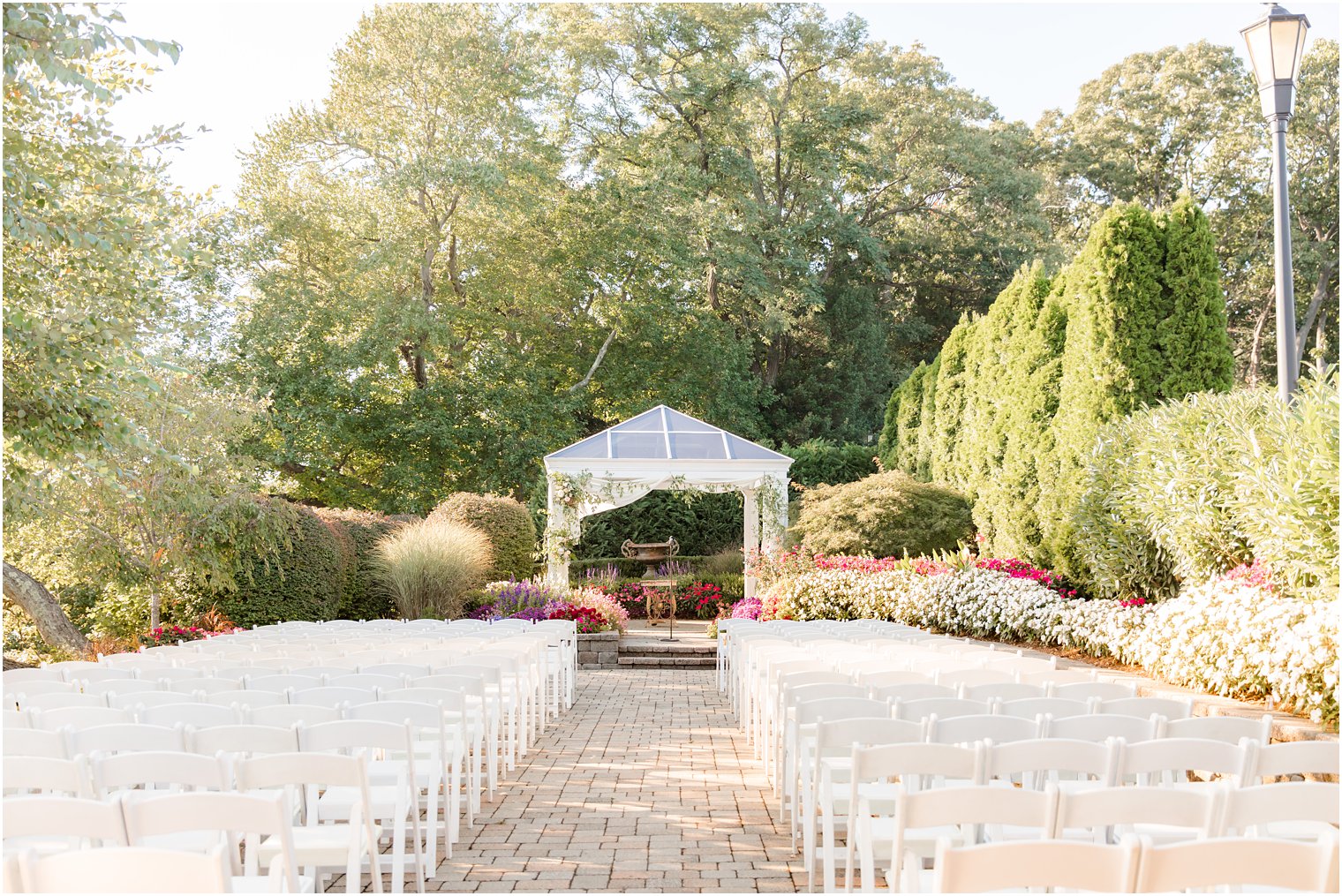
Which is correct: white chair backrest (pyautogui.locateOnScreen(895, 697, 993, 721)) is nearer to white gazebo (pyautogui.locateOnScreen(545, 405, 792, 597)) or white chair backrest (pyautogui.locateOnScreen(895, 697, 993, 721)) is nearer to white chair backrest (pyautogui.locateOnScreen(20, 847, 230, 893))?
white chair backrest (pyautogui.locateOnScreen(20, 847, 230, 893))

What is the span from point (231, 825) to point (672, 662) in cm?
1150

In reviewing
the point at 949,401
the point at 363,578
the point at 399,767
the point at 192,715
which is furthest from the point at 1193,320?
the point at 363,578

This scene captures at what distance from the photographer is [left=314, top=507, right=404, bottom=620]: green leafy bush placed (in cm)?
1602

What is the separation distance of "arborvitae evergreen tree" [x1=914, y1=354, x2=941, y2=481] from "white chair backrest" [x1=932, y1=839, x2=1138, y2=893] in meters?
18.5

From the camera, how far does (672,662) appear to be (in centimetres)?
1416

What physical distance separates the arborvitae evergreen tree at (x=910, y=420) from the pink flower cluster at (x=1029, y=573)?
8.68 metres

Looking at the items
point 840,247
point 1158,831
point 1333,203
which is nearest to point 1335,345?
point 1333,203

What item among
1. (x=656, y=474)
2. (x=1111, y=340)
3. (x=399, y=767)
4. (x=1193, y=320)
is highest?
Answer: (x=1193, y=320)

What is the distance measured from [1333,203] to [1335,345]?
13.2ft

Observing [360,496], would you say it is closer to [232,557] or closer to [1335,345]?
[232,557]

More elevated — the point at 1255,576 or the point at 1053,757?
the point at 1255,576

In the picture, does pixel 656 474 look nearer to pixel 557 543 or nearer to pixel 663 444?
pixel 663 444

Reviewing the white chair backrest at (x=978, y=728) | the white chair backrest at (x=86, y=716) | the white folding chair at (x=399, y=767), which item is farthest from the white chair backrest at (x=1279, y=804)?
the white chair backrest at (x=86, y=716)

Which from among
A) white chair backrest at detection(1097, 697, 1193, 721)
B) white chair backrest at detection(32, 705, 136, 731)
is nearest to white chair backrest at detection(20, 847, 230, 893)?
white chair backrest at detection(32, 705, 136, 731)
